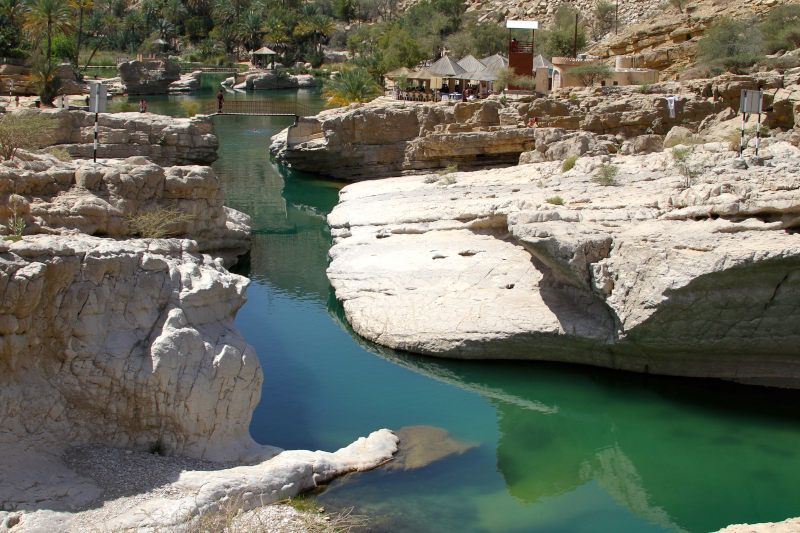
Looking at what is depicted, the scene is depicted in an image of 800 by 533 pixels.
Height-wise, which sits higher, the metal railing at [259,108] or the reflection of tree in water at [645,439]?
the metal railing at [259,108]

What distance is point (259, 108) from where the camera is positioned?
46.9m

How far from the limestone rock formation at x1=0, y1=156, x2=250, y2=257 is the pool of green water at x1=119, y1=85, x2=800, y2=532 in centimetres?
288

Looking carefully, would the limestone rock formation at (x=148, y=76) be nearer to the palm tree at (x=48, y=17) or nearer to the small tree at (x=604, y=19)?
the palm tree at (x=48, y=17)

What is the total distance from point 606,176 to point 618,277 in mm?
6297

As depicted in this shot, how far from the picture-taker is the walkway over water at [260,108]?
44819 mm

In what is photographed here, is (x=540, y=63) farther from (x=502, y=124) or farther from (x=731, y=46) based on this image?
(x=502, y=124)

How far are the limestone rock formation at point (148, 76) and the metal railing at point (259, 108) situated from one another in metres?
19.0

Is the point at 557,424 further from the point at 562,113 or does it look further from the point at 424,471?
the point at 562,113

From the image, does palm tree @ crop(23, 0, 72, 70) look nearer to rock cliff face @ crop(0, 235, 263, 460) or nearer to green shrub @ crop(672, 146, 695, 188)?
green shrub @ crop(672, 146, 695, 188)

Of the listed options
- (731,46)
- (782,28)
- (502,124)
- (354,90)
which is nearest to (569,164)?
(502,124)

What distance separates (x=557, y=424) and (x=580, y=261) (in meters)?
2.96

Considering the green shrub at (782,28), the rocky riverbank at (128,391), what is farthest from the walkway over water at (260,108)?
the rocky riverbank at (128,391)

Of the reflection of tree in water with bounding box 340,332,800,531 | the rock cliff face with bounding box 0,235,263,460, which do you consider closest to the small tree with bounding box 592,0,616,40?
the reflection of tree in water with bounding box 340,332,800,531

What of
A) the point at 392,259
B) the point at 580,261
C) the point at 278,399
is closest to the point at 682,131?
the point at 392,259
